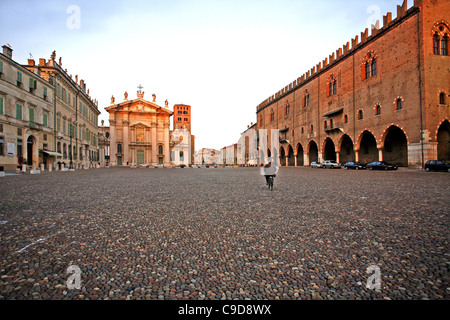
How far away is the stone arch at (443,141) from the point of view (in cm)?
2519

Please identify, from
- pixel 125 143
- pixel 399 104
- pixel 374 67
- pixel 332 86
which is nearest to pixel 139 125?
pixel 125 143

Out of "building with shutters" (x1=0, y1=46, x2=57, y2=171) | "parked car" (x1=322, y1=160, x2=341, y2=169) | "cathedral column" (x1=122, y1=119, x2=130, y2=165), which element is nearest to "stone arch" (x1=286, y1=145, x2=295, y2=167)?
"parked car" (x1=322, y1=160, x2=341, y2=169)

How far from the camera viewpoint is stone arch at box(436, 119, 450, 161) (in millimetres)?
25188

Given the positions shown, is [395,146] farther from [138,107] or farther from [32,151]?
[138,107]

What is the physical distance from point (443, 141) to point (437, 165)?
635 centimetres

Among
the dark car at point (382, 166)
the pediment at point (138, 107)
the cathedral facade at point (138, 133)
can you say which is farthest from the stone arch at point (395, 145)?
the pediment at point (138, 107)

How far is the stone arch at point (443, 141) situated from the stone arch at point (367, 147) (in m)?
7.14

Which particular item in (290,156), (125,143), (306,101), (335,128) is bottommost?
(290,156)

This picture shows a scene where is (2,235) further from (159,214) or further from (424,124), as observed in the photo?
(424,124)

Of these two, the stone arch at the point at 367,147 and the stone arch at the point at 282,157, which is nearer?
the stone arch at the point at 367,147

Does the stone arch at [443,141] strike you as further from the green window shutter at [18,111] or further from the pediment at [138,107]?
the pediment at [138,107]

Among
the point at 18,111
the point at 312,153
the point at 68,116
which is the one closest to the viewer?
the point at 18,111

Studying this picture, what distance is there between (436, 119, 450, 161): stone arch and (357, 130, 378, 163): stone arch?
714 centimetres

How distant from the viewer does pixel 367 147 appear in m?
33.8
